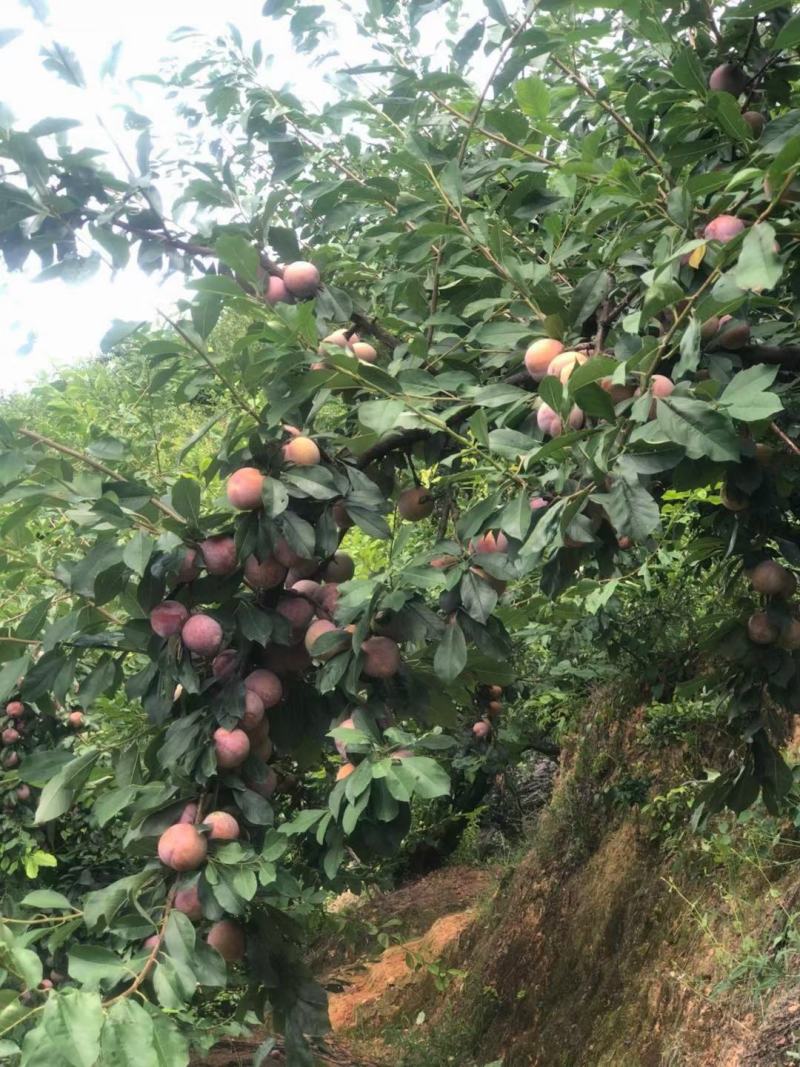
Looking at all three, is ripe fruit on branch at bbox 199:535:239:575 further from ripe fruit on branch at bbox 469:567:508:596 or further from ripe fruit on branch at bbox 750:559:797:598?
ripe fruit on branch at bbox 750:559:797:598

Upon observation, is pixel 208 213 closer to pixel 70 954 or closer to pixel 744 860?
pixel 70 954

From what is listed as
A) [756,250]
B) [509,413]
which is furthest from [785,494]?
[756,250]

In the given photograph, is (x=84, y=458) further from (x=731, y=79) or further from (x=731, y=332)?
(x=731, y=79)

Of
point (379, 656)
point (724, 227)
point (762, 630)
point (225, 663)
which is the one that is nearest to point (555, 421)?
point (724, 227)

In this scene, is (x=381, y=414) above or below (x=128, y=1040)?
above

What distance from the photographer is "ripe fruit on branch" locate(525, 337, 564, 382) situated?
1.58 metres

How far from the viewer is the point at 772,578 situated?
2.00 meters

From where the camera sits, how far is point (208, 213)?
71.4 inches

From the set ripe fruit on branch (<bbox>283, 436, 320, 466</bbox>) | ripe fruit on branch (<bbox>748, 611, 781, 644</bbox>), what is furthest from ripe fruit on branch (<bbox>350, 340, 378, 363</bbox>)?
ripe fruit on branch (<bbox>748, 611, 781, 644</bbox>)

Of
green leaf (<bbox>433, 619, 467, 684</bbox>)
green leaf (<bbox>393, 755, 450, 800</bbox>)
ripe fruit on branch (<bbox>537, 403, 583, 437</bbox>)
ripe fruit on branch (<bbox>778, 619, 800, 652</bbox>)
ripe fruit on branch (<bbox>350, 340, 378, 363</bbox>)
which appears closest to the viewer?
green leaf (<bbox>393, 755, 450, 800</bbox>)

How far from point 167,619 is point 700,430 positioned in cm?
91

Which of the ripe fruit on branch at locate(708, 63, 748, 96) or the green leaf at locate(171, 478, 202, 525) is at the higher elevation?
the ripe fruit on branch at locate(708, 63, 748, 96)

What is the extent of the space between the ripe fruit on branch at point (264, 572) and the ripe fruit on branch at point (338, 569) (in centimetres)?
14

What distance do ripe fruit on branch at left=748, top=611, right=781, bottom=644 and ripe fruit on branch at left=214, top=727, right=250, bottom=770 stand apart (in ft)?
3.76
